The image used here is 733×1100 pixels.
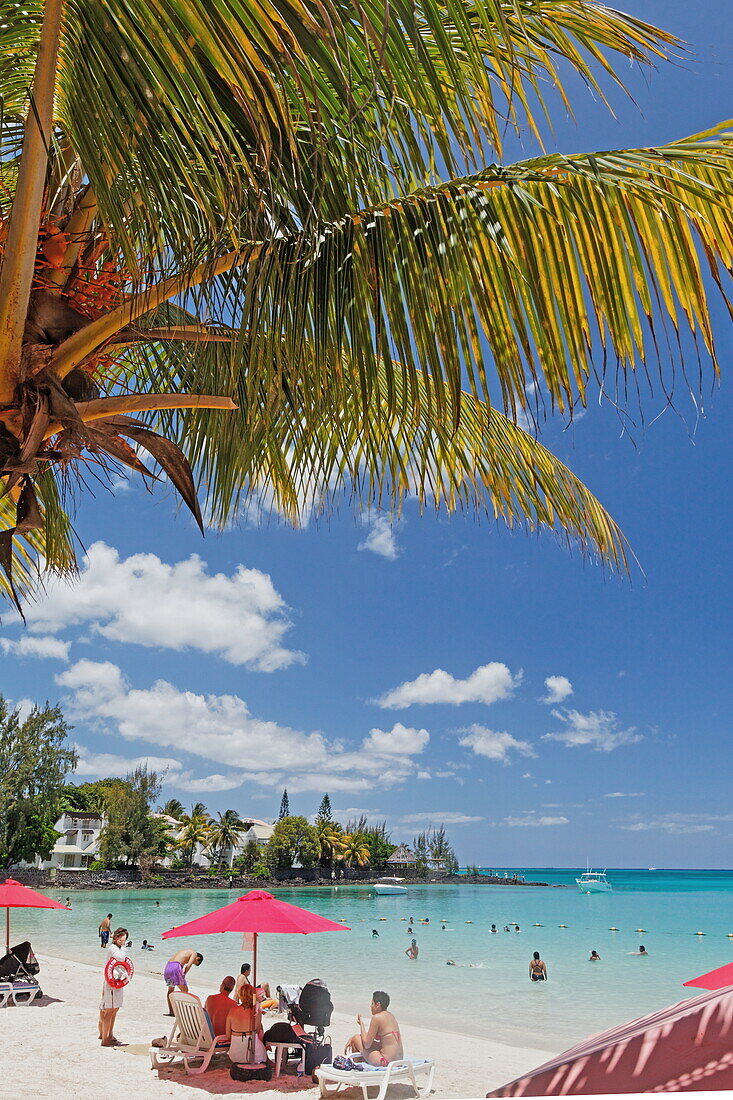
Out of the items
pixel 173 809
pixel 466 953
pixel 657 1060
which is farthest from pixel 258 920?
pixel 173 809

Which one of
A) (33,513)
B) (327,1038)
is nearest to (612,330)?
(33,513)

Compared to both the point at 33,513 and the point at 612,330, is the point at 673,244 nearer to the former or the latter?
the point at 612,330

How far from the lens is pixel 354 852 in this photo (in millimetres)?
94125

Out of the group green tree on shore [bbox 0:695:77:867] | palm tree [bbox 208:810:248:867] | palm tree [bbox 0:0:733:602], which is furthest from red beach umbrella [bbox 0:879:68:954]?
palm tree [bbox 208:810:248:867]

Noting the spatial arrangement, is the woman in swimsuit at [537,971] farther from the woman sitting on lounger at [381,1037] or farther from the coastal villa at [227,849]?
the coastal villa at [227,849]

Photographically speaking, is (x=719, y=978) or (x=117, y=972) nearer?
(x=719, y=978)

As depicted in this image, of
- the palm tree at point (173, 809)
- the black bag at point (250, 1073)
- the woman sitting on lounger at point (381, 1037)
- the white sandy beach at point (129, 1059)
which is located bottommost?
the palm tree at point (173, 809)

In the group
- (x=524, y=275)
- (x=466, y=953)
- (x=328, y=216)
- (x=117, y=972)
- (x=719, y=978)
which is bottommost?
(x=466, y=953)

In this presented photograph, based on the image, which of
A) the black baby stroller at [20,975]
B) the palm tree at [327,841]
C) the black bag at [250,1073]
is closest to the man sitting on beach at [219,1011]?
the black bag at [250,1073]

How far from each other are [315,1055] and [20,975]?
6.85 m

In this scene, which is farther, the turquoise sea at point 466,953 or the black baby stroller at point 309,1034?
the turquoise sea at point 466,953

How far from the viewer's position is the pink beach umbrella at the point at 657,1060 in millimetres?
517

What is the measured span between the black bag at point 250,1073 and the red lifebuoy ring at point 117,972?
2.18m

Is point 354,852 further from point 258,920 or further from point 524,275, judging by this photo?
point 524,275
